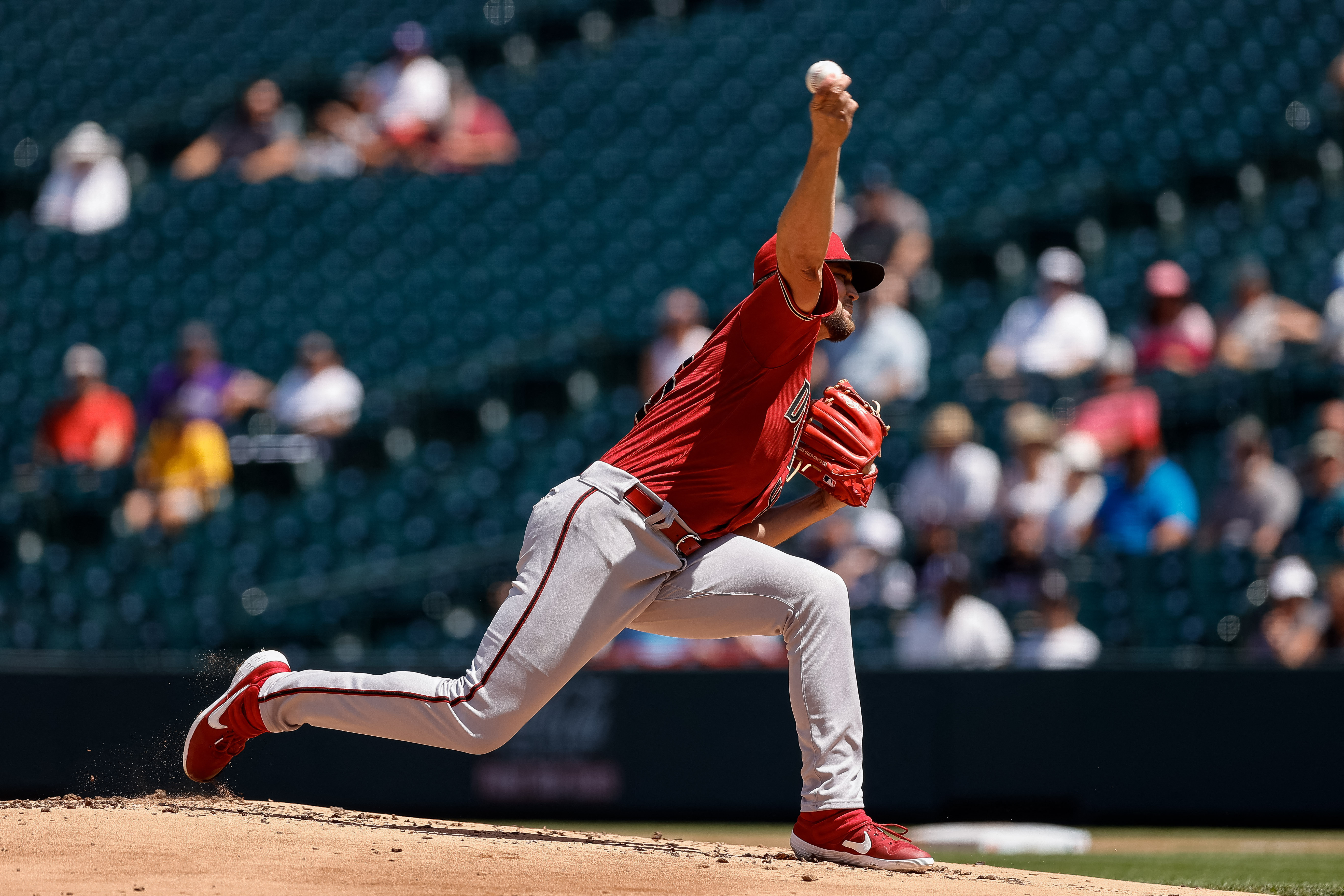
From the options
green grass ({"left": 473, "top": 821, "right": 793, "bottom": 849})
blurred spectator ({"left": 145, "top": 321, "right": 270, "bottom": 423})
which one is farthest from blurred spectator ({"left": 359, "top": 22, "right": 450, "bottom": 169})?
green grass ({"left": 473, "top": 821, "right": 793, "bottom": 849})

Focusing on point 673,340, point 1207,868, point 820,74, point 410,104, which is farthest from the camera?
point 410,104

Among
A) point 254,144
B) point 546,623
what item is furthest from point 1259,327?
point 254,144

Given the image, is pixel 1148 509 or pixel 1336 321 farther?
pixel 1336 321

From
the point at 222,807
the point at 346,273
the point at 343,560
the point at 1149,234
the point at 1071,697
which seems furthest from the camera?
the point at 346,273

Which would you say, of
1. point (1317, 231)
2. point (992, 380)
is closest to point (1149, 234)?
point (1317, 231)

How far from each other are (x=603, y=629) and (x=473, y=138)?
8251 mm

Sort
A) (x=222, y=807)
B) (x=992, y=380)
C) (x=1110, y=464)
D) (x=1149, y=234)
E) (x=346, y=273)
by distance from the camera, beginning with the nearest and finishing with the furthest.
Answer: (x=222, y=807) → (x=1110, y=464) → (x=992, y=380) → (x=1149, y=234) → (x=346, y=273)

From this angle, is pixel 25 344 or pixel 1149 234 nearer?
pixel 1149 234

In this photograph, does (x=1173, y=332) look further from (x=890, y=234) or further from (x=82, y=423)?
(x=82, y=423)

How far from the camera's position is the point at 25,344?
36.5 ft

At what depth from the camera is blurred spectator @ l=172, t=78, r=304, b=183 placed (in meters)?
11.7

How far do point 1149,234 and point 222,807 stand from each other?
6970 mm

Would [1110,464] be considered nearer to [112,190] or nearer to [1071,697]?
[1071,697]

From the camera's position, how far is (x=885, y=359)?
8617mm
